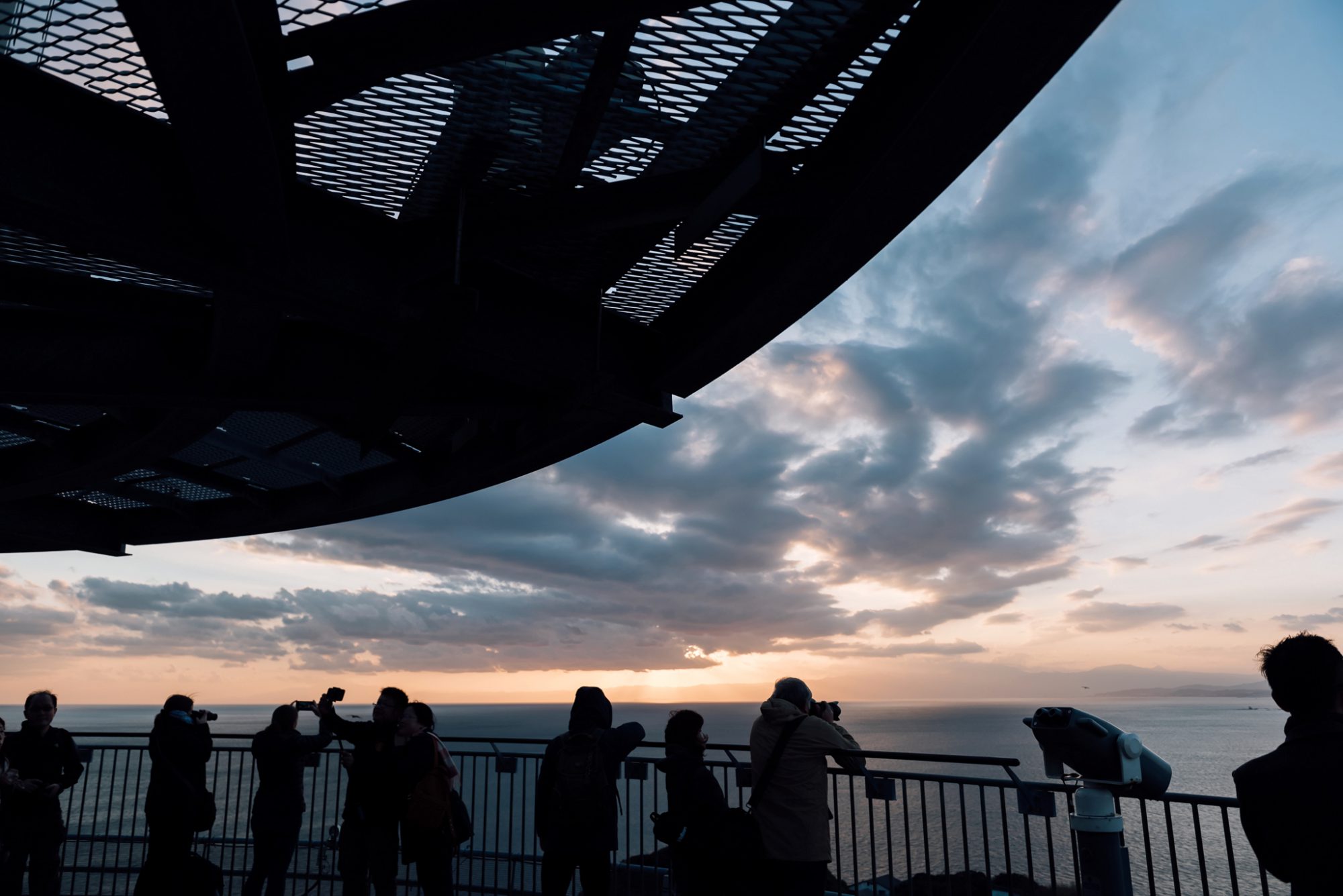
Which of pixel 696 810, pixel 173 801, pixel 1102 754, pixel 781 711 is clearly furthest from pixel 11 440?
pixel 1102 754

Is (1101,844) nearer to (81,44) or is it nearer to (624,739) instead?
(624,739)

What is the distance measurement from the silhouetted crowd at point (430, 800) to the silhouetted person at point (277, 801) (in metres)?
0.01

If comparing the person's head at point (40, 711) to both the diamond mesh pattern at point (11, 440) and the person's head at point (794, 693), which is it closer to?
the diamond mesh pattern at point (11, 440)

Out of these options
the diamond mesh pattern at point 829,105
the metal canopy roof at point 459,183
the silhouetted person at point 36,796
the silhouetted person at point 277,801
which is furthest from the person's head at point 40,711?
the diamond mesh pattern at point 829,105

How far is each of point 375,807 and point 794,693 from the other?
3196 millimetres

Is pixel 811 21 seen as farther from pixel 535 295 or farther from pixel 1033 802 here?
pixel 1033 802

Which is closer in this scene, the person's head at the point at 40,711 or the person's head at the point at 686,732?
the person's head at the point at 686,732

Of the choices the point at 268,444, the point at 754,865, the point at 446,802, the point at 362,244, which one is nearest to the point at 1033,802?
the point at 754,865

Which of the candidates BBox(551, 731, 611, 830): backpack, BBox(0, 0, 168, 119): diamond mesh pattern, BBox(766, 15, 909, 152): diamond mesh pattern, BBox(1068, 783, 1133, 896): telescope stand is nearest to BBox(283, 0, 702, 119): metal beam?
BBox(0, 0, 168, 119): diamond mesh pattern

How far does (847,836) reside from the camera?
80438mm

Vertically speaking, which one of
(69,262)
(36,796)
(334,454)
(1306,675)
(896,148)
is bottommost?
(36,796)

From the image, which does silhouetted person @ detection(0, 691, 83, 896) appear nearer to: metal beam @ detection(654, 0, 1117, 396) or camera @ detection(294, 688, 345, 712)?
camera @ detection(294, 688, 345, 712)

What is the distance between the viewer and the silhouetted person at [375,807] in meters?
5.99

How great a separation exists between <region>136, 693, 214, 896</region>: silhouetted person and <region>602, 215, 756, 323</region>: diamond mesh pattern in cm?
471
